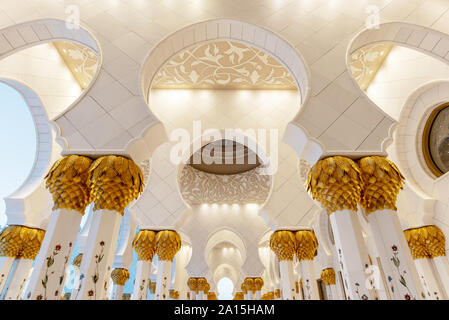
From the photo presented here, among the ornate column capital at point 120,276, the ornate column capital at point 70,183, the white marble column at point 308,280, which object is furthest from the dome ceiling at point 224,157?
the ornate column capital at point 70,183

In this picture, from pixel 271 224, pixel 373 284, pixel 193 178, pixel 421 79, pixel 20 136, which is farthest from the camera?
pixel 193 178

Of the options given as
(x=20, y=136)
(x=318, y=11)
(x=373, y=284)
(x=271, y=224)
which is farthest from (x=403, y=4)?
(x=20, y=136)

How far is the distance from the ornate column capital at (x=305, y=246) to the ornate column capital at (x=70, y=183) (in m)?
3.33

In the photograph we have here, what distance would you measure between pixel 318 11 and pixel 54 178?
3683 mm

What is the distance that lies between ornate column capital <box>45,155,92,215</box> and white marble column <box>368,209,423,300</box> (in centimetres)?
276

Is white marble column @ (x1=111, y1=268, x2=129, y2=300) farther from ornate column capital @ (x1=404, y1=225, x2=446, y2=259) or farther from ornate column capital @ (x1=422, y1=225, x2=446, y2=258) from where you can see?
ornate column capital @ (x1=422, y1=225, x2=446, y2=258)

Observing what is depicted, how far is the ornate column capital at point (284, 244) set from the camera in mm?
4258

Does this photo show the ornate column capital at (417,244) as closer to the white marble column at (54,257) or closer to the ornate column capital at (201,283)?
the white marble column at (54,257)

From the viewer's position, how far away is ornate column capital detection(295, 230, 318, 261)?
428 cm

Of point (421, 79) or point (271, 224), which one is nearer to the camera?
point (421, 79)

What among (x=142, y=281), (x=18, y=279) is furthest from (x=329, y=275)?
(x=18, y=279)

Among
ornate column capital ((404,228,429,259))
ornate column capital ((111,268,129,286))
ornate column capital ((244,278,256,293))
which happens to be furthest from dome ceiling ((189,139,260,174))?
ornate column capital ((404,228,429,259))
